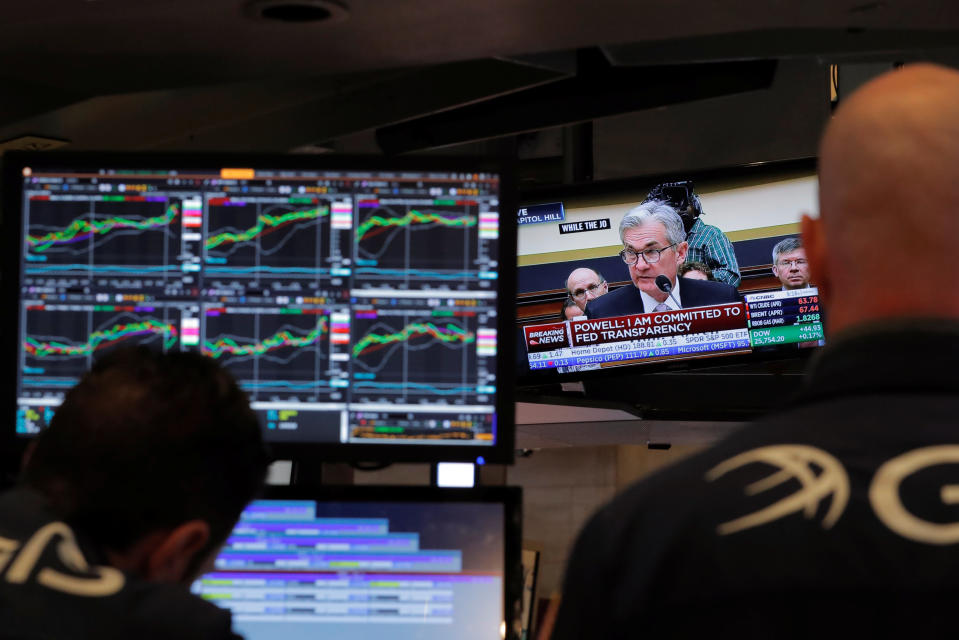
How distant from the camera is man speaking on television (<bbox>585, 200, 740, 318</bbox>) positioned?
132 inches

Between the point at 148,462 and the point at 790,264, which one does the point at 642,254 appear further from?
the point at 148,462

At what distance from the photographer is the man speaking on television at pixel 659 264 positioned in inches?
132

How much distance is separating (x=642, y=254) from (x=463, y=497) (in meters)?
1.68

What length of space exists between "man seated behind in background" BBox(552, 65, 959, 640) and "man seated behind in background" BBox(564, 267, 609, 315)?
2.42 metres

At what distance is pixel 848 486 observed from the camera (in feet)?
2.78

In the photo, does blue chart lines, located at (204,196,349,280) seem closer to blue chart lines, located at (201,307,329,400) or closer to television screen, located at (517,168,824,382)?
blue chart lines, located at (201,307,329,400)

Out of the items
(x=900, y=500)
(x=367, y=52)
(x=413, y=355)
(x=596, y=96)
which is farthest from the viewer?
(x=596, y=96)

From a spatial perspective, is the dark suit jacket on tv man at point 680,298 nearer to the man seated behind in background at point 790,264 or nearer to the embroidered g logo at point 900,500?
the man seated behind in background at point 790,264

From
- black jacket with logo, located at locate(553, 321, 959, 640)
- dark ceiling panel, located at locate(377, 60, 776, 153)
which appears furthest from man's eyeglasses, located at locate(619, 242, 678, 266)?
black jacket with logo, located at locate(553, 321, 959, 640)

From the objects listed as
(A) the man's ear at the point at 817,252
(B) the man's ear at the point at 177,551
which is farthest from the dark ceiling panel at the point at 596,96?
(B) the man's ear at the point at 177,551

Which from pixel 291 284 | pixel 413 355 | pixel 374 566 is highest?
pixel 291 284

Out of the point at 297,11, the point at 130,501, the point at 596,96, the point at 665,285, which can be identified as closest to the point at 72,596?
the point at 130,501

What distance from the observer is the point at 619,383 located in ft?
13.9

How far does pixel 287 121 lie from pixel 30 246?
2877mm
